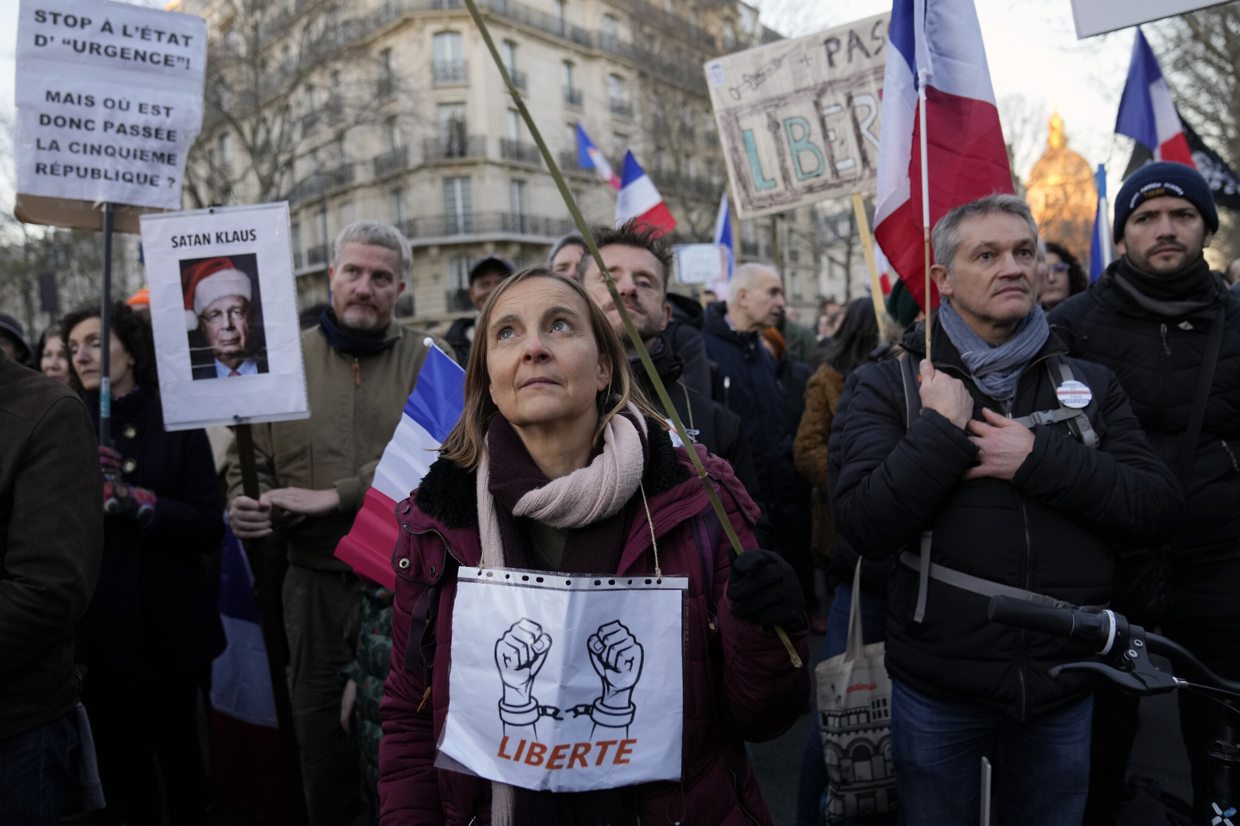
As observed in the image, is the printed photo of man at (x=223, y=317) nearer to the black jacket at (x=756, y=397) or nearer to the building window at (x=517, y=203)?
the black jacket at (x=756, y=397)

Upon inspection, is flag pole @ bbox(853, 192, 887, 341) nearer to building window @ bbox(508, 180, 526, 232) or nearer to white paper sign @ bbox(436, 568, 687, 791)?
white paper sign @ bbox(436, 568, 687, 791)

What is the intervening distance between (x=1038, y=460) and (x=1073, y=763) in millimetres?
786

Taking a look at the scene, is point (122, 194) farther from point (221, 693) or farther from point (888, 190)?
point (888, 190)

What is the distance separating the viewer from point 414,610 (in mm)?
1813

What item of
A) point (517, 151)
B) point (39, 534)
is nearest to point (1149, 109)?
point (39, 534)

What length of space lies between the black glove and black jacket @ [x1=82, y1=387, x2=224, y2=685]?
8.03ft

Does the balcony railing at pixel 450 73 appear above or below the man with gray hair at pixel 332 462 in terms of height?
above

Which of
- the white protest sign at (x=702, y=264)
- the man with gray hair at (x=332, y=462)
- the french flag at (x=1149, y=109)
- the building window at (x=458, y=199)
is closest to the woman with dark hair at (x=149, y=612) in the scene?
the man with gray hair at (x=332, y=462)

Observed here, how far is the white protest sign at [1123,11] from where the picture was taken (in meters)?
2.58

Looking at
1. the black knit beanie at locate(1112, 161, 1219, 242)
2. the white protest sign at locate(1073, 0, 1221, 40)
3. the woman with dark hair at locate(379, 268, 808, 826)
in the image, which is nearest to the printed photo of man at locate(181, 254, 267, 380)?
the woman with dark hair at locate(379, 268, 808, 826)

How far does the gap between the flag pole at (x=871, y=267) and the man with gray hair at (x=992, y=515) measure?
60.6 inches

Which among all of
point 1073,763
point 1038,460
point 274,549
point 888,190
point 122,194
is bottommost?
point 1073,763

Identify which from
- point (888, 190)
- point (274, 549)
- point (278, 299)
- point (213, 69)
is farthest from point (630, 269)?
point (213, 69)

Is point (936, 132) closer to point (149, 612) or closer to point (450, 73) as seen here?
point (149, 612)
